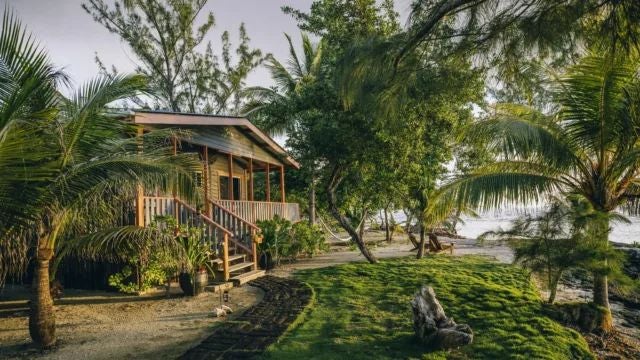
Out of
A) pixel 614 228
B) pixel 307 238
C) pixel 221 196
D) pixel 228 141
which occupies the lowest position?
pixel 307 238

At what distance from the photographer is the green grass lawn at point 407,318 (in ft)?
19.1

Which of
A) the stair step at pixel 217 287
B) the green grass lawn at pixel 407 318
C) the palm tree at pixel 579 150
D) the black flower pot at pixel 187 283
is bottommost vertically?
the green grass lawn at pixel 407 318

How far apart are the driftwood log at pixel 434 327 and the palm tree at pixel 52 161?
402cm

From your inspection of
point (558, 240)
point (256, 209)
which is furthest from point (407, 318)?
point (256, 209)

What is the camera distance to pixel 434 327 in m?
6.10

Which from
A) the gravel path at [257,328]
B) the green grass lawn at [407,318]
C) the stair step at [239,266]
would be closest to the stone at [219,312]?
the gravel path at [257,328]

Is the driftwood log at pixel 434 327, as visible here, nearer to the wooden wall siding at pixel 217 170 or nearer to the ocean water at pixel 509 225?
A: the ocean water at pixel 509 225

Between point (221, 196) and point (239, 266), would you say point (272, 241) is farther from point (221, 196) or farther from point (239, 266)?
point (221, 196)

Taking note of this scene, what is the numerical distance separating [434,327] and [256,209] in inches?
352

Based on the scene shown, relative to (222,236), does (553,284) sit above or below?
below

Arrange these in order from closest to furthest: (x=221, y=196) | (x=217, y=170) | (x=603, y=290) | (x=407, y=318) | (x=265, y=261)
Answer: (x=407, y=318)
(x=603, y=290)
(x=265, y=261)
(x=217, y=170)
(x=221, y=196)

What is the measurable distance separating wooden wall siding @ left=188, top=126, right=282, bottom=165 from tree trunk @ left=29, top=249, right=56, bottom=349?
19.3 ft

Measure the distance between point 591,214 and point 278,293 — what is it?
6.30 m

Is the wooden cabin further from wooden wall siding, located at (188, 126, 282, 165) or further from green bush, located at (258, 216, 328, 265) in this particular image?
green bush, located at (258, 216, 328, 265)
